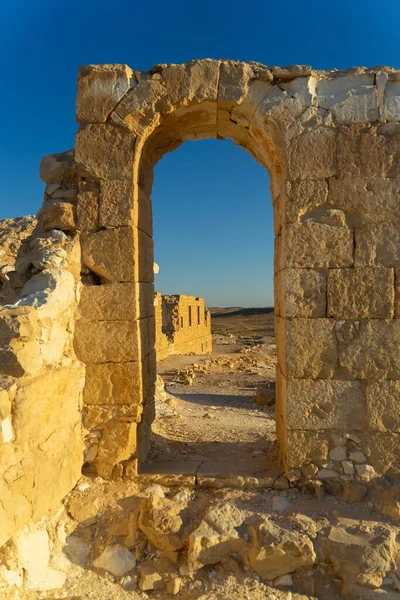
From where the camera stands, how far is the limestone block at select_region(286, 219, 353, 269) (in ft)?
11.2

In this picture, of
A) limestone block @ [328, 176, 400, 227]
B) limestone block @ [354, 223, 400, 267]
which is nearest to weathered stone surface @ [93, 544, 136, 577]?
limestone block @ [354, 223, 400, 267]

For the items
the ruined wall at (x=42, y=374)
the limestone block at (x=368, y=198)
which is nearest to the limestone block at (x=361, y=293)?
the limestone block at (x=368, y=198)

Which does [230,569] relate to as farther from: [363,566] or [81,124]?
[81,124]

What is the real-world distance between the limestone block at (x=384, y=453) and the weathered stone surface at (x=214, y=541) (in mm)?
1225

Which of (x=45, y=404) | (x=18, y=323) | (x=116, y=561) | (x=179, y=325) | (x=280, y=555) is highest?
(x=18, y=323)

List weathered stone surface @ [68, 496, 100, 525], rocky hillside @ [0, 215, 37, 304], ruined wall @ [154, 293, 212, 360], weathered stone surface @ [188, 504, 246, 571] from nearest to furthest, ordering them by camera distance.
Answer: weathered stone surface @ [188, 504, 246, 571], weathered stone surface @ [68, 496, 100, 525], rocky hillside @ [0, 215, 37, 304], ruined wall @ [154, 293, 212, 360]

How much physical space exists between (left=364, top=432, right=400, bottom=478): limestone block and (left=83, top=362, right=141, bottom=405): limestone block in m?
2.04

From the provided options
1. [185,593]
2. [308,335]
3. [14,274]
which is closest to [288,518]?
[185,593]

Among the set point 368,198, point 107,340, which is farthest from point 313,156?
point 107,340

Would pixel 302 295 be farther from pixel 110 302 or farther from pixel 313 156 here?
pixel 110 302

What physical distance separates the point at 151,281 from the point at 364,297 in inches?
83.9

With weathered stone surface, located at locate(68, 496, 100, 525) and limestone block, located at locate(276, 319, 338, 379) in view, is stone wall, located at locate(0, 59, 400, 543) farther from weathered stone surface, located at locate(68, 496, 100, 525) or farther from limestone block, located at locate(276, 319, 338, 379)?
weathered stone surface, located at locate(68, 496, 100, 525)

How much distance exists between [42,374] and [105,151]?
2.04 m

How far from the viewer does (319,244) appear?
3.42 meters
